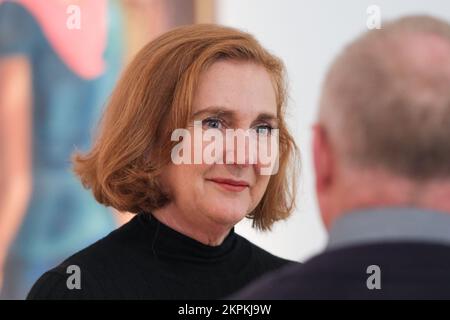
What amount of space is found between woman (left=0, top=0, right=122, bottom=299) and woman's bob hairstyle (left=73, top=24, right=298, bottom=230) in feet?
4.78

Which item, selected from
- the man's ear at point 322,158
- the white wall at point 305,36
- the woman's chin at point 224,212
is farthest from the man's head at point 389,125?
the white wall at point 305,36

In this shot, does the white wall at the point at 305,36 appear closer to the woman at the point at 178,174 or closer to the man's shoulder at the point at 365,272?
the woman at the point at 178,174

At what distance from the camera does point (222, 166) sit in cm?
164

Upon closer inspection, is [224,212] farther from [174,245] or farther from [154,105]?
[154,105]

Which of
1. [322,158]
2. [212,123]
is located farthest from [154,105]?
[322,158]

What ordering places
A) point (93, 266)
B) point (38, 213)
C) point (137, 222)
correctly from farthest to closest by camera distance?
point (38, 213) → point (137, 222) → point (93, 266)

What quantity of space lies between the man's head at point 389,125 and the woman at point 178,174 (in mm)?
682

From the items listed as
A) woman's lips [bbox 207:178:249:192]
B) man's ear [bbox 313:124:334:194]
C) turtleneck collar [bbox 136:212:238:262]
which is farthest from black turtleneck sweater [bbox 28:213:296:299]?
man's ear [bbox 313:124:334:194]

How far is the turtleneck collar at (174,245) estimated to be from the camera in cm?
167

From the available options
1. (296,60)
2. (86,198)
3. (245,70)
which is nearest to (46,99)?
(86,198)

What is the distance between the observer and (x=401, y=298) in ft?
2.95

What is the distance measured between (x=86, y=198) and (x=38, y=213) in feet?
0.62

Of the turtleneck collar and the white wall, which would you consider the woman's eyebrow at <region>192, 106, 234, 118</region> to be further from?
the white wall
